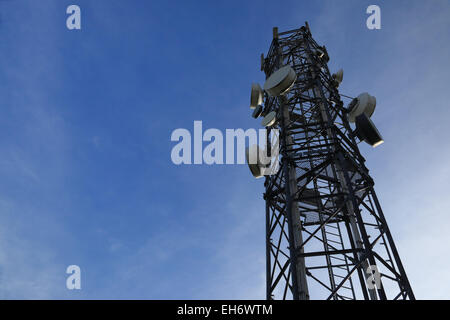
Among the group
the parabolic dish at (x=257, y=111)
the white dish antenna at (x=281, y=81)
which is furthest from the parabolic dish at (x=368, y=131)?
the parabolic dish at (x=257, y=111)

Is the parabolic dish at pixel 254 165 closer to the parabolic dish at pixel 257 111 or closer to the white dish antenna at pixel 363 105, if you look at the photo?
the parabolic dish at pixel 257 111

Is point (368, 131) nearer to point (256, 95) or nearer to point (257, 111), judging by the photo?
point (257, 111)

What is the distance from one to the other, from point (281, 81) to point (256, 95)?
3155mm

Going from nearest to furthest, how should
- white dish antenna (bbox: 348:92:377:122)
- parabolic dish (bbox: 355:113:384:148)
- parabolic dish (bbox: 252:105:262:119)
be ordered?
parabolic dish (bbox: 355:113:384:148) → white dish antenna (bbox: 348:92:377:122) → parabolic dish (bbox: 252:105:262:119)

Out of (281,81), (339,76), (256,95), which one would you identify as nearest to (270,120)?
(281,81)

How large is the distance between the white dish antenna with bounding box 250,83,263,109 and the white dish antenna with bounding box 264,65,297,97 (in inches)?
103

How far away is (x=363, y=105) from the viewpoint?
11.6m

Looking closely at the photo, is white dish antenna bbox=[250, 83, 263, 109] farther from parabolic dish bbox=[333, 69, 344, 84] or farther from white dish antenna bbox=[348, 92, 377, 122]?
white dish antenna bbox=[348, 92, 377, 122]

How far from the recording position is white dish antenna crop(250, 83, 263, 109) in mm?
13844

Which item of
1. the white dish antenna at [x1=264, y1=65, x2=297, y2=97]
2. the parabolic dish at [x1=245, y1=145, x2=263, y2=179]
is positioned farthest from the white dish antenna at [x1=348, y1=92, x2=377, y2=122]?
the parabolic dish at [x1=245, y1=145, x2=263, y2=179]
